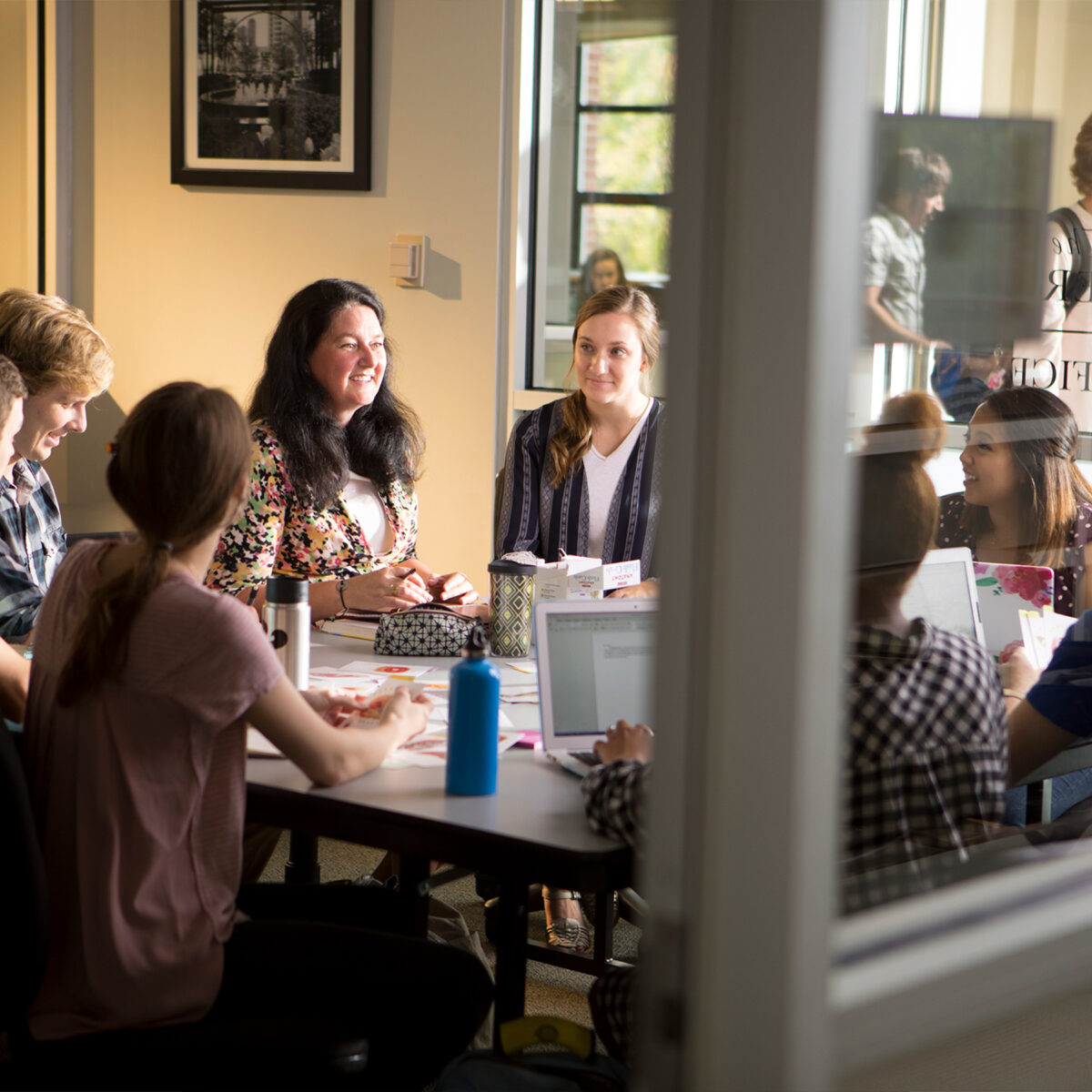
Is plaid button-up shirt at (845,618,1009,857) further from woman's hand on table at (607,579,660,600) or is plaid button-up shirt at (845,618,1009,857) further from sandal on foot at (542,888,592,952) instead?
sandal on foot at (542,888,592,952)

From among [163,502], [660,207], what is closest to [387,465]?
[163,502]

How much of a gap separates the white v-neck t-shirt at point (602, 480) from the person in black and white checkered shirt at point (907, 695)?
5.03 feet

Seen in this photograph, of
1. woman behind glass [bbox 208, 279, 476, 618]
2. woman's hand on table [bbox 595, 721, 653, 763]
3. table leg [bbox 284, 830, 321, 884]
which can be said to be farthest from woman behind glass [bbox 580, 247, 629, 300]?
woman's hand on table [bbox 595, 721, 653, 763]

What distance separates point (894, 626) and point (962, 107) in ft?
1.63

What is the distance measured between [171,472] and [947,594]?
0.89m

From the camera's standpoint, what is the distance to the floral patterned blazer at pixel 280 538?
257 cm

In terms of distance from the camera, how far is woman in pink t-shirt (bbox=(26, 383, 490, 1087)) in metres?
1.35

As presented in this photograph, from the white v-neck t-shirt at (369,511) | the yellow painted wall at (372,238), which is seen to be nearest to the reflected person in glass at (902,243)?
the white v-neck t-shirt at (369,511)

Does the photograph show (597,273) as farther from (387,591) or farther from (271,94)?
(387,591)

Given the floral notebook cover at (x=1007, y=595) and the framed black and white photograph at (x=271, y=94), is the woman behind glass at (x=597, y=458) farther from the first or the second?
the framed black and white photograph at (x=271, y=94)

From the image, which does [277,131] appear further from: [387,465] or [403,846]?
[403,846]

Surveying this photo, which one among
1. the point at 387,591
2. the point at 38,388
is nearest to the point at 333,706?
the point at 387,591

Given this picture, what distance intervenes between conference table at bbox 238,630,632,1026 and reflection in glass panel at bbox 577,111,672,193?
2.37 ft

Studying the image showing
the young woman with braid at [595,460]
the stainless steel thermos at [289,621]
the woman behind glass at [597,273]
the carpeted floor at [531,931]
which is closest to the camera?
the stainless steel thermos at [289,621]
